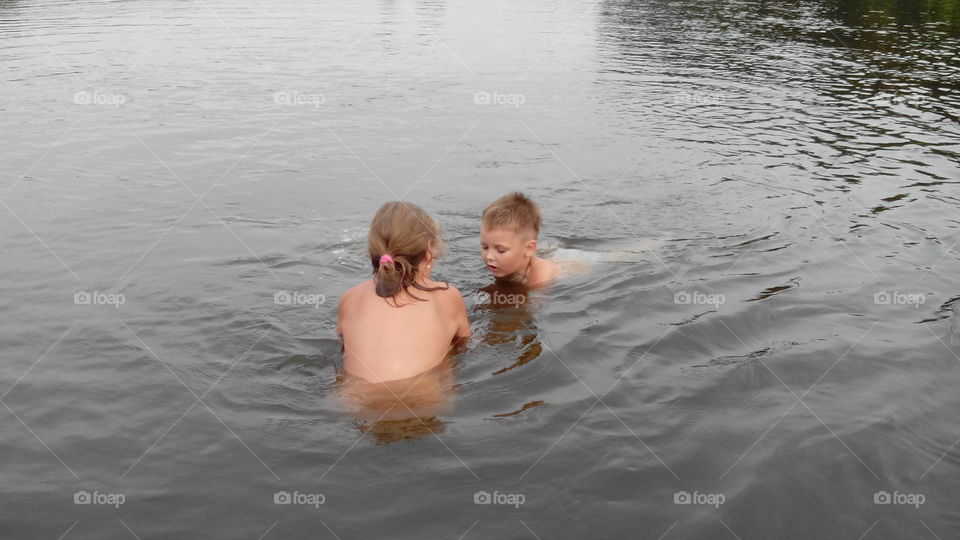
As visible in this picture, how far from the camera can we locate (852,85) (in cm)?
1639

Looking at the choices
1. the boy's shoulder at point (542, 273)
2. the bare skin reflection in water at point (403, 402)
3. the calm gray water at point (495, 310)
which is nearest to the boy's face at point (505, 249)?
the boy's shoulder at point (542, 273)

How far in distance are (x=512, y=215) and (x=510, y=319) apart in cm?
90

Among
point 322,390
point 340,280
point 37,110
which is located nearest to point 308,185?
point 340,280

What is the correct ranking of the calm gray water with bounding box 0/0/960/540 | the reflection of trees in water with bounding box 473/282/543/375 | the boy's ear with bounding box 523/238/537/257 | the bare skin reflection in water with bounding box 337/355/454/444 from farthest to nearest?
1. the boy's ear with bounding box 523/238/537/257
2. the reflection of trees in water with bounding box 473/282/543/375
3. the bare skin reflection in water with bounding box 337/355/454/444
4. the calm gray water with bounding box 0/0/960/540

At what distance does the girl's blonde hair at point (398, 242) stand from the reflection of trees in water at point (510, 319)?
43.4 inches

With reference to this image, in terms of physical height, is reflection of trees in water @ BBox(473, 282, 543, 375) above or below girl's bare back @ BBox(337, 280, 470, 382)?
below

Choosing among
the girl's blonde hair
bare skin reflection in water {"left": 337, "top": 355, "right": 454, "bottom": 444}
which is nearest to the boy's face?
the girl's blonde hair

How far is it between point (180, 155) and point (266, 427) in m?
7.13

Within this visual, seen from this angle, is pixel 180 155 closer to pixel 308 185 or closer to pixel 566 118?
pixel 308 185

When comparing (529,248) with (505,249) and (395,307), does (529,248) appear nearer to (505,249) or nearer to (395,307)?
(505,249)

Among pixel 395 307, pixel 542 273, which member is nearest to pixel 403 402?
pixel 395 307

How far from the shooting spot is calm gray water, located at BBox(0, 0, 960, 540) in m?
4.61

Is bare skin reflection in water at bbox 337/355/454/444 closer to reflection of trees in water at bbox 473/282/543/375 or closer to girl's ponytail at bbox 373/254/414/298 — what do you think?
girl's ponytail at bbox 373/254/414/298

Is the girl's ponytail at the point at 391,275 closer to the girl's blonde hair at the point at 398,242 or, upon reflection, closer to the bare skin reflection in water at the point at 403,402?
the girl's blonde hair at the point at 398,242
